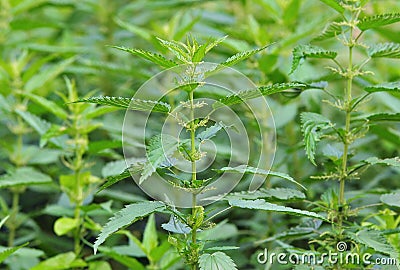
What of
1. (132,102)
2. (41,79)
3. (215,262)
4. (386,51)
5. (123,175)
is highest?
(41,79)

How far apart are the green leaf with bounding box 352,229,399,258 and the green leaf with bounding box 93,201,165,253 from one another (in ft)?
1.23

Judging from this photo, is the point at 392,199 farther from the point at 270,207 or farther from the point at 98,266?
the point at 98,266

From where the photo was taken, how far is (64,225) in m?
1.46

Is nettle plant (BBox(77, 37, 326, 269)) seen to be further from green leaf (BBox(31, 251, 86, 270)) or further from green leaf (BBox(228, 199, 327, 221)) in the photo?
green leaf (BBox(31, 251, 86, 270))

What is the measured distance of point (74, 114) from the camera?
60.7 inches

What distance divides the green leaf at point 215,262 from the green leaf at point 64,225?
0.54 metres

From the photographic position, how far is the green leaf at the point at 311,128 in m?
1.11

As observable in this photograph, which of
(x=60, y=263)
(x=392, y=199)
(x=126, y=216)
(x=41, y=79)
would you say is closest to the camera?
(x=126, y=216)

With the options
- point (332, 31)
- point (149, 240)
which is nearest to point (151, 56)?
point (332, 31)

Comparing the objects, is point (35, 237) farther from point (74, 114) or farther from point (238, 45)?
point (238, 45)

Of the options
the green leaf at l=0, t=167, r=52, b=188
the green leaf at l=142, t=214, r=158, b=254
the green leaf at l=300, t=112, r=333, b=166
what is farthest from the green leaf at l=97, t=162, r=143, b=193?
the green leaf at l=0, t=167, r=52, b=188

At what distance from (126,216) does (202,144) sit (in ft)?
1.83

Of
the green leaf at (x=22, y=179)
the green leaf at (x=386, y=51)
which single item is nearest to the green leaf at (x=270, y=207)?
the green leaf at (x=386, y=51)

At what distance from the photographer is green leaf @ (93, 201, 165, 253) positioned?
936 mm
